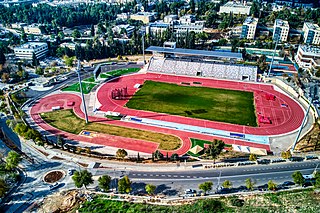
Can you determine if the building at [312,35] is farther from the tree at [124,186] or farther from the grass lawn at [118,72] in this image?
the tree at [124,186]

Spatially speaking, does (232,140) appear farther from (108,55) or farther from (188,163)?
(108,55)

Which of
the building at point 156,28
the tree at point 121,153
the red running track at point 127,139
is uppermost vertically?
the building at point 156,28

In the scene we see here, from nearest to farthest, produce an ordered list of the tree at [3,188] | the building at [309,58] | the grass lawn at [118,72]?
the tree at [3,188], the grass lawn at [118,72], the building at [309,58]

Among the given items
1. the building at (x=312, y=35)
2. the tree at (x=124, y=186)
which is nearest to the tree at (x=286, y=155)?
the tree at (x=124, y=186)

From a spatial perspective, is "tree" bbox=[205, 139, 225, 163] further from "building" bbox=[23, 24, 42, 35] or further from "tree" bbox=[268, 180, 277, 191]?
"building" bbox=[23, 24, 42, 35]

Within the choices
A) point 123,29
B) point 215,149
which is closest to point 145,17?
point 123,29

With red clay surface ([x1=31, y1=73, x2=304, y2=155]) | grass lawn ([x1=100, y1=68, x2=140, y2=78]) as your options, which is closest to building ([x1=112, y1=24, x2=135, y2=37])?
grass lawn ([x1=100, y1=68, x2=140, y2=78])

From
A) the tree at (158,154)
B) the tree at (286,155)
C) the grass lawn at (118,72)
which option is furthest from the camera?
the grass lawn at (118,72)
